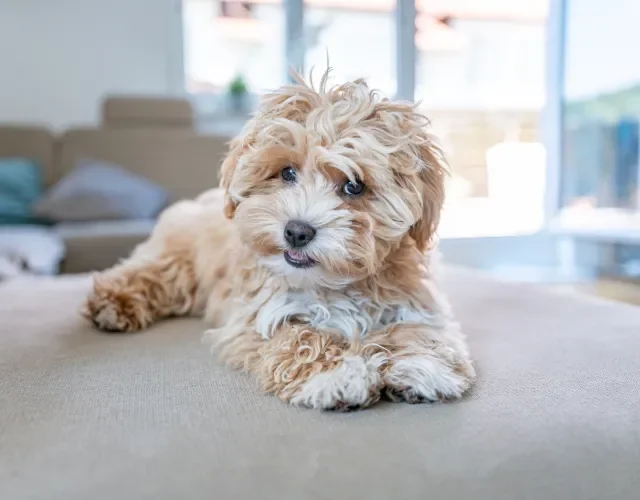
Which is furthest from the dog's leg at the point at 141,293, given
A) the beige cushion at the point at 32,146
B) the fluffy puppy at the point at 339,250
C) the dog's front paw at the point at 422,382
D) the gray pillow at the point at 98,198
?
the beige cushion at the point at 32,146

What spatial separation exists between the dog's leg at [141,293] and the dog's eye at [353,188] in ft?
2.63

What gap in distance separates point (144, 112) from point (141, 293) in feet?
9.13

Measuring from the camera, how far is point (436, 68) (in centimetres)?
559

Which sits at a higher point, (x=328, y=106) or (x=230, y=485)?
(x=328, y=106)

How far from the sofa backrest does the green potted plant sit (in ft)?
3.00

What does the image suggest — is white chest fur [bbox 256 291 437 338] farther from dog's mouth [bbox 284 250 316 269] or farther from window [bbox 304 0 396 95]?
window [bbox 304 0 396 95]

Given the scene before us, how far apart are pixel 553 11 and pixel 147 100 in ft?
11.1

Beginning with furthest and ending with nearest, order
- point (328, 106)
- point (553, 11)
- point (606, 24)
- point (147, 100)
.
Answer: point (553, 11) < point (606, 24) < point (147, 100) < point (328, 106)

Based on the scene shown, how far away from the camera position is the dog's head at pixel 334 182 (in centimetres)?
137

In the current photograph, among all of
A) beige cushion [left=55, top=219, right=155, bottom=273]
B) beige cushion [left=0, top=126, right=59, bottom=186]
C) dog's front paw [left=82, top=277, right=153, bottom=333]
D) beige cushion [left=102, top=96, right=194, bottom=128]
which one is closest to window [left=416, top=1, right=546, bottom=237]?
beige cushion [left=102, top=96, right=194, bottom=128]

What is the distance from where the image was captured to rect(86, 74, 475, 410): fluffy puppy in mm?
1300

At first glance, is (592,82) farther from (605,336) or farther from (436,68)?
(605,336)

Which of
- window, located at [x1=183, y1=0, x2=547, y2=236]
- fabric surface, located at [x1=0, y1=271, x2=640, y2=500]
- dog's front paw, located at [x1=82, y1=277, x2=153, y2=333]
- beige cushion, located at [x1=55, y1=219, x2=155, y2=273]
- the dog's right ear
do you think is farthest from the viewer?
window, located at [x1=183, y1=0, x2=547, y2=236]

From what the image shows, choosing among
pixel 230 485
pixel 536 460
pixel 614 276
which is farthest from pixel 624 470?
pixel 614 276
